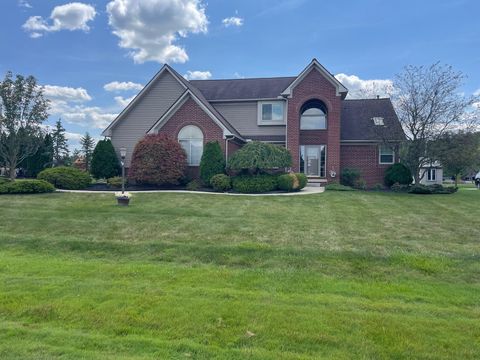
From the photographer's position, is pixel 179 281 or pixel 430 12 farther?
pixel 430 12

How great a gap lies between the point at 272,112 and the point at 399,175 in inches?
364

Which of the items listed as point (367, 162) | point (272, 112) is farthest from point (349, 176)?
point (272, 112)

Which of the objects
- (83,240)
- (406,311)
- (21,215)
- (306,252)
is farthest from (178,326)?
(21,215)

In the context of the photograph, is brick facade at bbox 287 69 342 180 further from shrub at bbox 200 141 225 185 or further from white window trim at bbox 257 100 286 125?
shrub at bbox 200 141 225 185

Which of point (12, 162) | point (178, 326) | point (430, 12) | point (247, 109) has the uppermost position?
point (430, 12)

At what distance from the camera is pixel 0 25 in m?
17.3

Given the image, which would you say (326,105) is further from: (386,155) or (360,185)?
(360,185)

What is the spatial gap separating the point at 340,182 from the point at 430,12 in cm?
1053

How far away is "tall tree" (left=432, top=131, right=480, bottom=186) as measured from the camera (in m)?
18.9

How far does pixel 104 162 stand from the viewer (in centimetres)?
2195

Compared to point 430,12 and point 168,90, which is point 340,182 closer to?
point 430,12

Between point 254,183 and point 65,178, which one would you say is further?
point 65,178

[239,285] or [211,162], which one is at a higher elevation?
[211,162]

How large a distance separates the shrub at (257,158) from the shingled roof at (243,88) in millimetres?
6921
